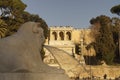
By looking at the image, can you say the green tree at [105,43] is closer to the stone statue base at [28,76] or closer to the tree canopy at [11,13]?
the tree canopy at [11,13]

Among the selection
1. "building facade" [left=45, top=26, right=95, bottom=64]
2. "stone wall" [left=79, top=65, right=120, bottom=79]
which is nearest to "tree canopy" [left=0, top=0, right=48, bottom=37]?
"stone wall" [left=79, top=65, right=120, bottom=79]

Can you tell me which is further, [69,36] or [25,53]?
[69,36]

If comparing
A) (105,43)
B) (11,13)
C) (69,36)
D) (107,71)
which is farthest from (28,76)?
(69,36)

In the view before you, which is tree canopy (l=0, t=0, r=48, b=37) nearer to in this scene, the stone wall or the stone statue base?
the stone wall

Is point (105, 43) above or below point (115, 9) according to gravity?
below

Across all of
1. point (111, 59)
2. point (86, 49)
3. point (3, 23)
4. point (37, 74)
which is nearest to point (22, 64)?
point (37, 74)

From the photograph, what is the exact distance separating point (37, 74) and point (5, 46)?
1.15 meters

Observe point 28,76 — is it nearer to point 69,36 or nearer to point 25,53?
point 25,53

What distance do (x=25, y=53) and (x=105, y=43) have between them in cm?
5461

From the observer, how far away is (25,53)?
1173cm

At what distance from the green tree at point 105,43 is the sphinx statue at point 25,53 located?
171ft

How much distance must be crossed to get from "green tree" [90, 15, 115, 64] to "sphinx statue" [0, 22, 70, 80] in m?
52.2

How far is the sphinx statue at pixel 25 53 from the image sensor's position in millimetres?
11391

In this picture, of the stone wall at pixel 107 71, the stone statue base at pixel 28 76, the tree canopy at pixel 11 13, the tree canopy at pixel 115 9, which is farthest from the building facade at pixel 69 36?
the stone statue base at pixel 28 76
